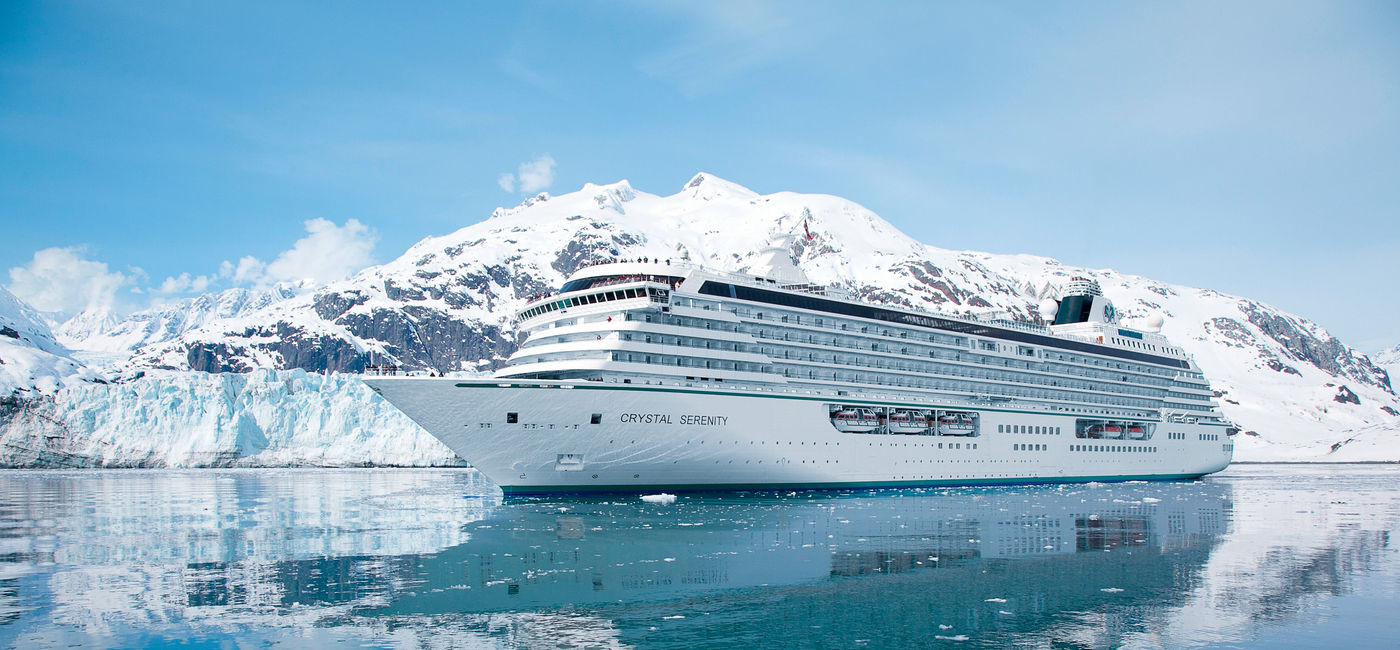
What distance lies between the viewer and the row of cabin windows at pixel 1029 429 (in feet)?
159

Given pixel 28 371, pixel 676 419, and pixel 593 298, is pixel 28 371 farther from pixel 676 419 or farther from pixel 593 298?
pixel 676 419

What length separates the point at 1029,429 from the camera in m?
50.0

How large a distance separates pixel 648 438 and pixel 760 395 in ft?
18.0

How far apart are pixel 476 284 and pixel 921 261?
8454cm

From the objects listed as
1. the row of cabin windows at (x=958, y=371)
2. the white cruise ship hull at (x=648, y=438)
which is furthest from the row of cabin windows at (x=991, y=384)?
the white cruise ship hull at (x=648, y=438)

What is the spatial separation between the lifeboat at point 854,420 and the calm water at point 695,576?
845 centimetres

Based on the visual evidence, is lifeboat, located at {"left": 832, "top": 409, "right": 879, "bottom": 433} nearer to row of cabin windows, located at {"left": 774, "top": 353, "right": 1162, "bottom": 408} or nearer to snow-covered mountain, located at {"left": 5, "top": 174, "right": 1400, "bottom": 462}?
row of cabin windows, located at {"left": 774, "top": 353, "right": 1162, "bottom": 408}

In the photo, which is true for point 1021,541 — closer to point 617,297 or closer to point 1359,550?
point 1359,550

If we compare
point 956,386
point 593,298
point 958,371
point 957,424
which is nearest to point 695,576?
point 593,298

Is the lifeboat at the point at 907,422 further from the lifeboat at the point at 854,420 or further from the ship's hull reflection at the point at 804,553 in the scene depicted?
the ship's hull reflection at the point at 804,553

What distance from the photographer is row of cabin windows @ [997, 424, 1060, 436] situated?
48562mm

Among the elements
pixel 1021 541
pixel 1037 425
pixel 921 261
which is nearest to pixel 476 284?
pixel 921 261

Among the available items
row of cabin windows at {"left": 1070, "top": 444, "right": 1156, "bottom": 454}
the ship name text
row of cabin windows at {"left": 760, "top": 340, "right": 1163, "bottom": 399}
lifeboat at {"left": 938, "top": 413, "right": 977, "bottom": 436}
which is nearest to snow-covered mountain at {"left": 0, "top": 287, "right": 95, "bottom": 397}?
the ship name text

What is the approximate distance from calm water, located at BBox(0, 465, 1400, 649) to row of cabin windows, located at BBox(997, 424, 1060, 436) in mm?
15588
